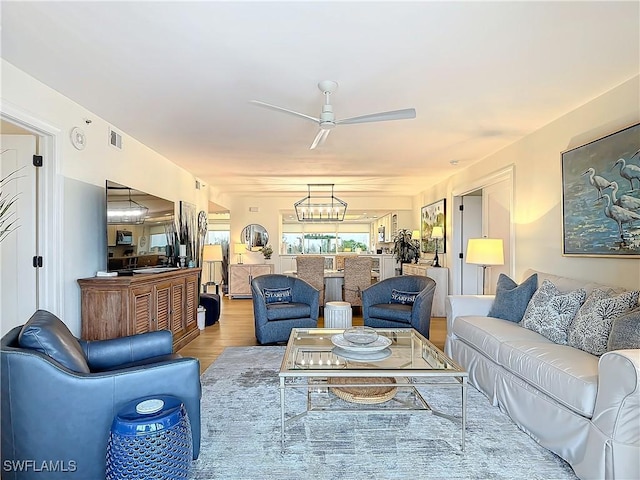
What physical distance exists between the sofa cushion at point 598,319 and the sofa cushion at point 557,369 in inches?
2.6

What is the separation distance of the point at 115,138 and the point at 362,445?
3699 millimetres

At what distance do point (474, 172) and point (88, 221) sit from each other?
5.04 meters

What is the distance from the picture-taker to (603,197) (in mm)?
2979

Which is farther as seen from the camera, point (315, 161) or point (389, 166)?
point (389, 166)

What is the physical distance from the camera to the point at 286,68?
8.50 feet

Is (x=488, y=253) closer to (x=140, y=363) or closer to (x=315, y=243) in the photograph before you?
(x=140, y=363)

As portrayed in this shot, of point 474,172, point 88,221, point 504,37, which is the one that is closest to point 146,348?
point 88,221

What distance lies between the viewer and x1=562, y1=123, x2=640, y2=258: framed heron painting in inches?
107

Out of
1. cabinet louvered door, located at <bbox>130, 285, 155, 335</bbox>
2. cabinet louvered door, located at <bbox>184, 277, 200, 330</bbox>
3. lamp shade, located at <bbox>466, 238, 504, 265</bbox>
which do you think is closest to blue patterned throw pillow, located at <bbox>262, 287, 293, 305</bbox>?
cabinet louvered door, located at <bbox>184, 277, 200, 330</bbox>

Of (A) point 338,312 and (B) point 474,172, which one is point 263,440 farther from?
(B) point 474,172

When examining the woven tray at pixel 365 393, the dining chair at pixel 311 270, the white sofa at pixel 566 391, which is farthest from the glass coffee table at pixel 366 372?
the dining chair at pixel 311 270

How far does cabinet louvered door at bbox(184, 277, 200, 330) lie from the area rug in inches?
77.5

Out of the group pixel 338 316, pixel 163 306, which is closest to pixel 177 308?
pixel 163 306
